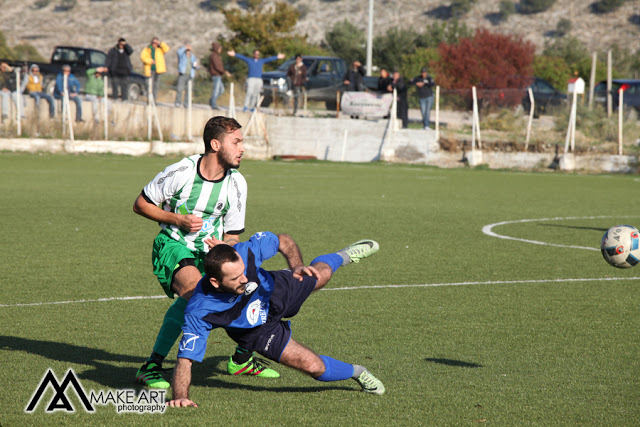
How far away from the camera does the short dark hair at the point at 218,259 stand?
4.68m

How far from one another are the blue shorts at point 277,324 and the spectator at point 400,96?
82.4 ft

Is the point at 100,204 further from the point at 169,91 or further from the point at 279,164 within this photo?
the point at 169,91

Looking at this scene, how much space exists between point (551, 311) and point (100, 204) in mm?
9802

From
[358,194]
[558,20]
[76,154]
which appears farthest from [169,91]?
[558,20]

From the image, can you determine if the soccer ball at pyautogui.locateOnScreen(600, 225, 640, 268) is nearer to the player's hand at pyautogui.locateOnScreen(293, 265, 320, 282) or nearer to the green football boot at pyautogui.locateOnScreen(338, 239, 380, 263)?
the green football boot at pyautogui.locateOnScreen(338, 239, 380, 263)

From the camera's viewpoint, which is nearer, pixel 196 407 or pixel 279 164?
pixel 196 407

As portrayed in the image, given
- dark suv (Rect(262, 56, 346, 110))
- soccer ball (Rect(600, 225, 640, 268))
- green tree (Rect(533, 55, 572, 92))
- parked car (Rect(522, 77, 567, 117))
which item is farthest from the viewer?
green tree (Rect(533, 55, 572, 92))

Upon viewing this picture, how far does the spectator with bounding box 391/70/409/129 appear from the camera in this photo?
2992cm

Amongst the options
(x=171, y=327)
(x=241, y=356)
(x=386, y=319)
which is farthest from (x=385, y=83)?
(x=171, y=327)

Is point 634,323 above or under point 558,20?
under

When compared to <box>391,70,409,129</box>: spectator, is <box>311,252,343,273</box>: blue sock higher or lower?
lower

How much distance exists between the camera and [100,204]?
15367 millimetres

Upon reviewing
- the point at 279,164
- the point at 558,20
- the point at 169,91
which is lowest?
the point at 279,164

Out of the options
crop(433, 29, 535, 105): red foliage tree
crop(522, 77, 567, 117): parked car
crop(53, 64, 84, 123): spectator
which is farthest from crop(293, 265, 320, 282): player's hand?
crop(433, 29, 535, 105): red foliage tree
